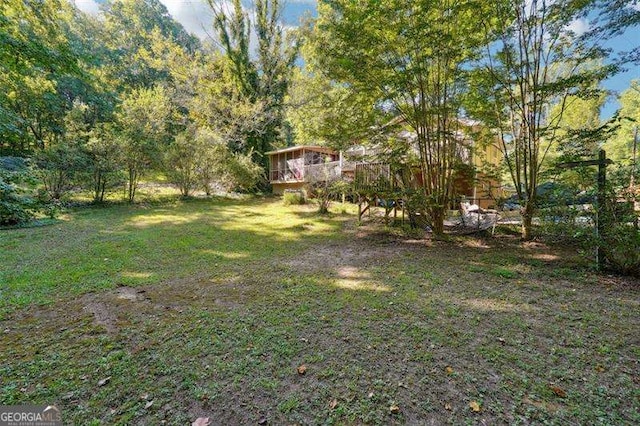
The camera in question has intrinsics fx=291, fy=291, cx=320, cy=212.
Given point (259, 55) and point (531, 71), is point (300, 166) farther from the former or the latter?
point (531, 71)

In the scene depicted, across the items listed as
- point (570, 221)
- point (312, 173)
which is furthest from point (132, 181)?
point (570, 221)

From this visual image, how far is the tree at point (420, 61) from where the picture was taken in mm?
5738

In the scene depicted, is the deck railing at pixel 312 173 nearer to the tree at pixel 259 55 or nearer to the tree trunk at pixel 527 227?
the tree at pixel 259 55

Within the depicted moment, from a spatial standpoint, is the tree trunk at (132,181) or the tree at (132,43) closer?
the tree trunk at (132,181)

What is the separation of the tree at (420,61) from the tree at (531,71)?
2.01 feet

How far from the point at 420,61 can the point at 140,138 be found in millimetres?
12233

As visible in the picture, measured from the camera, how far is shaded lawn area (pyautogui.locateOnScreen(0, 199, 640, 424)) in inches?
76.3

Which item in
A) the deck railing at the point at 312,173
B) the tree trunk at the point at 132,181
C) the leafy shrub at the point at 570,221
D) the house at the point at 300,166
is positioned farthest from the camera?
the house at the point at 300,166

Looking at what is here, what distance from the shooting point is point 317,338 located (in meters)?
2.76

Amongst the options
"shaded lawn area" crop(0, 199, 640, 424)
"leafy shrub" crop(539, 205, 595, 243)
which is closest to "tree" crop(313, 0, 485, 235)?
"leafy shrub" crop(539, 205, 595, 243)

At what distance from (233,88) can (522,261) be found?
1926 centimetres

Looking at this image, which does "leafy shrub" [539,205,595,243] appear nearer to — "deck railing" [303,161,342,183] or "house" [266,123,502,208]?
"house" [266,123,502,208]

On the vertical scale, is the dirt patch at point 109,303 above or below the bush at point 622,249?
below

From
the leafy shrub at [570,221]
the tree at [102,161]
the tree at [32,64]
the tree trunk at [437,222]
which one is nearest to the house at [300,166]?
the tree trunk at [437,222]
